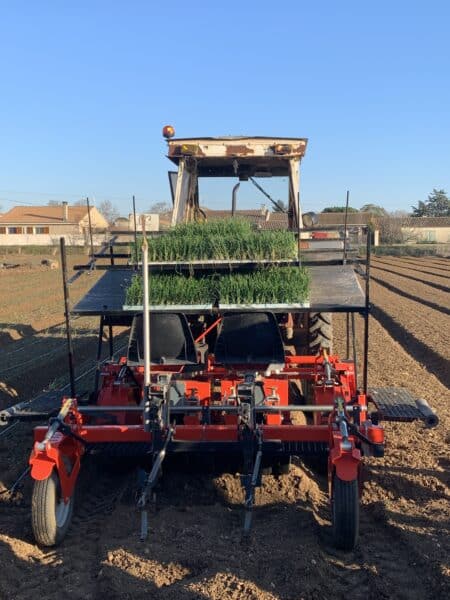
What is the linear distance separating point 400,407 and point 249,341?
4.51 ft

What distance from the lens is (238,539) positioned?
4.09m

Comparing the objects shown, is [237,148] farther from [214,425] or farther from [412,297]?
[412,297]

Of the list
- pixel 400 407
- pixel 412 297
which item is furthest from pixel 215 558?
pixel 412 297

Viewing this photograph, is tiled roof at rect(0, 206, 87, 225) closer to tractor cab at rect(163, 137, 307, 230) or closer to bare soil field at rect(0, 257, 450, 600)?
tractor cab at rect(163, 137, 307, 230)

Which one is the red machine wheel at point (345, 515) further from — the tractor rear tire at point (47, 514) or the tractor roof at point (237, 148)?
the tractor roof at point (237, 148)

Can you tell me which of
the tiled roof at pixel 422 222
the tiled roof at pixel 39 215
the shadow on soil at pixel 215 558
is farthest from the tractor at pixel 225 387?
the tiled roof at pixel 422 222

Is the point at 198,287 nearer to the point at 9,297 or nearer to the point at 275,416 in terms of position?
the point at 275,416

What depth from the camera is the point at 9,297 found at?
72.8 ft

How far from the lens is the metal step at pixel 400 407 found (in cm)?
509

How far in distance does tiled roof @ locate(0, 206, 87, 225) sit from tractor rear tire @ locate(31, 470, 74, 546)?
61.7 m

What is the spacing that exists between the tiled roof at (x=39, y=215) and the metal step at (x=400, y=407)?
6071cm

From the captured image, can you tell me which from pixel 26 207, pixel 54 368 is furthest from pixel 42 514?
pixel 26 207

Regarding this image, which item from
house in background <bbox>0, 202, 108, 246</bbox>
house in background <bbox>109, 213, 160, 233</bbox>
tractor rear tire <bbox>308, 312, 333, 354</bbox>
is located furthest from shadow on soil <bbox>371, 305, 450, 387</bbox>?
house in background <bbox>0, 202, 108, 246</bbox>

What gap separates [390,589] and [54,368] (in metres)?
7.64
